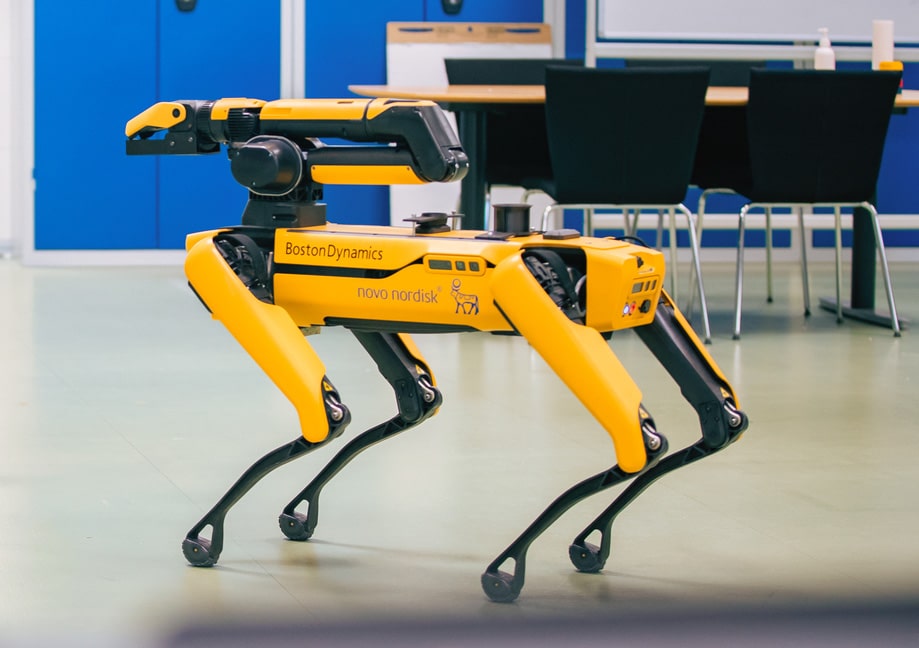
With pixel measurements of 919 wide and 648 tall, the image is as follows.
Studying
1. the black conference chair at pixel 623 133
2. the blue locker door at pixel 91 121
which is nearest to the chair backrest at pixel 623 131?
the black conference chair at pixel 623 133

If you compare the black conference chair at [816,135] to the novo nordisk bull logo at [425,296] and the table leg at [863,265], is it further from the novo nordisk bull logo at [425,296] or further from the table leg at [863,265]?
the novo nordisk bull logo at [425,296]

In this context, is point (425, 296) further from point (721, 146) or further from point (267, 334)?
point (721, 146)

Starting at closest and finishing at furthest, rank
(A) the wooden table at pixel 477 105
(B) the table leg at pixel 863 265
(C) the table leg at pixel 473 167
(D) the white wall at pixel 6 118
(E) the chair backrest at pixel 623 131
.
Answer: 1. (E) the chair backrest at pixel 623 131
2. (A) the wooden table at pixel 477 105
3. (C) the table leg at pixel 473 167
4. (B) the table leg at pixel 863 265
5. (D) the white wall at pixel 6 118

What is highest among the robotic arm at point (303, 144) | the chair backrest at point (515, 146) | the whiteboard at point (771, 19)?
the whiteboard at point (771, 19)

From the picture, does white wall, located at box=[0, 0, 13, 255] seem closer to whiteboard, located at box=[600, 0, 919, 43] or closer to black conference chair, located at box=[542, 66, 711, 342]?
whiteboard, located at box=[600, 0, 919, 43]

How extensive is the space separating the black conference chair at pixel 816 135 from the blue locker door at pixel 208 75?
9.13 feet

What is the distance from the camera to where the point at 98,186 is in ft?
19.9

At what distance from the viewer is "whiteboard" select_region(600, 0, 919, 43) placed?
552cm

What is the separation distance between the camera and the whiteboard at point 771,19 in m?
5.52

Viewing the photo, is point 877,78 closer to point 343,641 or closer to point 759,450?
point 759,450

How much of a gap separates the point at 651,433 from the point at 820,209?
18.0 feet

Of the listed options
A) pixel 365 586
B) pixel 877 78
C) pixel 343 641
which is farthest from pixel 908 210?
pixel 343 641

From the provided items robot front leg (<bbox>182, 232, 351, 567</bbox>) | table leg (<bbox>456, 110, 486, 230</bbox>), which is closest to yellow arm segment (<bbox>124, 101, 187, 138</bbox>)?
robot front leg (<bbox>182, 232, 351, 567</bbox>)

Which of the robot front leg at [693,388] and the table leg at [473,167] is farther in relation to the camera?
the table leg at [473,167]
